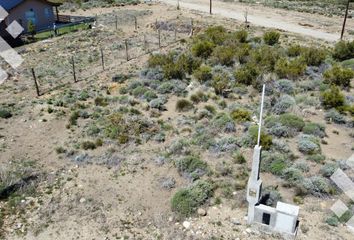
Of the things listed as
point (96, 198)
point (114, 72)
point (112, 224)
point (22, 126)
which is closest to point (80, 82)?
point (114, 72)

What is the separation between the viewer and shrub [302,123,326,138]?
15047 mm

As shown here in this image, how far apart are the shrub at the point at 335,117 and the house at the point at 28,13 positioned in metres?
28.8

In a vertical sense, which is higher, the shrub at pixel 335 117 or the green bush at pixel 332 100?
the green bush at pixel 332 100

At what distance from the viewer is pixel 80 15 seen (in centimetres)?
4338

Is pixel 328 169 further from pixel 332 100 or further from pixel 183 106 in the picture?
pixel 183 106

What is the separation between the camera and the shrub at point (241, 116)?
16.2 meters

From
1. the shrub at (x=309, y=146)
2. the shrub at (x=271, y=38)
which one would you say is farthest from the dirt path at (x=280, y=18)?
the shrub at (x=309, y=146)

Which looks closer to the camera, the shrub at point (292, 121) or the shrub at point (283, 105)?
the shrub at point (292, 121)

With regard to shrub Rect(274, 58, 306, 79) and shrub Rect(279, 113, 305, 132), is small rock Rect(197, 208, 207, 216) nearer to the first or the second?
shrub Rect(279, 113, 305, 132)

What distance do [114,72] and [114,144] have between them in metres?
9.32

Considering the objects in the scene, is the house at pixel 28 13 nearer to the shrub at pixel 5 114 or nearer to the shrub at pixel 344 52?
the shrub at pixel 5 114

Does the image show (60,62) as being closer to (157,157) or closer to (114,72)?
(114,72)

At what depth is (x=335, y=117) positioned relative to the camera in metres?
16.4

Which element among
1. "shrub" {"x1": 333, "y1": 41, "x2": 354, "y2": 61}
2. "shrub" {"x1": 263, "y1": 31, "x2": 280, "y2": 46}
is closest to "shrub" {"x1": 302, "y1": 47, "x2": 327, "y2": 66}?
"shrub" {"x1": 333, "y1": 41, "x2": 354, "y2": 61}
